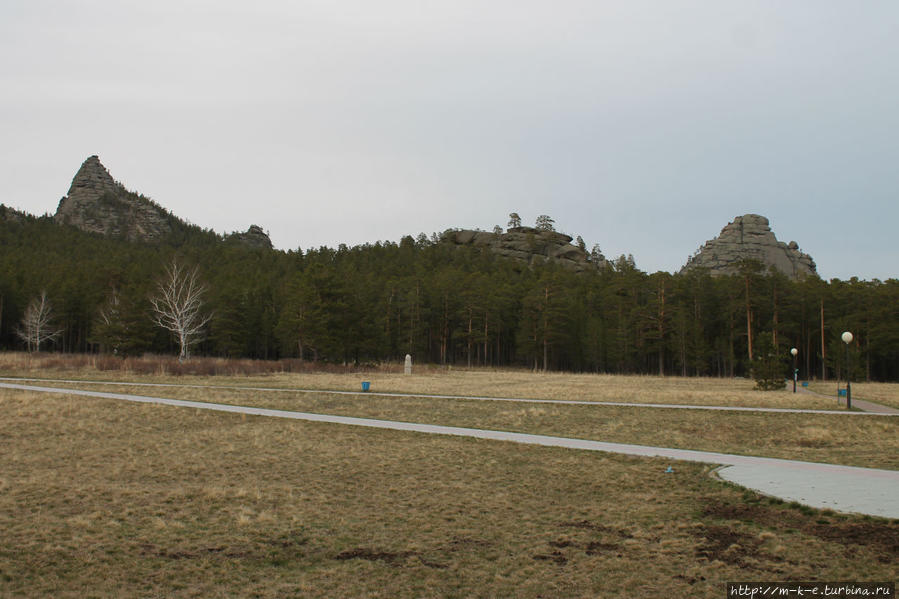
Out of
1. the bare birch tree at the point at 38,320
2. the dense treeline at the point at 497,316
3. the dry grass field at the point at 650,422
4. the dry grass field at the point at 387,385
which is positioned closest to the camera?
the dry grass field at the point at 650,422

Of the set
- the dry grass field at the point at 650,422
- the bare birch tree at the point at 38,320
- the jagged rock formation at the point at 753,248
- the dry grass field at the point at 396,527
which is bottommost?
the dry grass field at the point at 396,527

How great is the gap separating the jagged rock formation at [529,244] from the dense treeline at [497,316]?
39.2 meters

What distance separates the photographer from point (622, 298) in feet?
258

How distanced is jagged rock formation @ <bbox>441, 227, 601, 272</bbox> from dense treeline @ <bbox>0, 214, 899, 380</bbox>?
39208 millimetres

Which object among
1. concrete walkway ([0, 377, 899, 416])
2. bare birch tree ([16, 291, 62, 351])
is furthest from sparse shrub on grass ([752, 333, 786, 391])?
bare birch tree ([16, 291, 62, 351])

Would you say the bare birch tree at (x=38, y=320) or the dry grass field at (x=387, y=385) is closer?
the dry grass field at (x=387, y=385)

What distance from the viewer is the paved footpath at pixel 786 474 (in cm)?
985

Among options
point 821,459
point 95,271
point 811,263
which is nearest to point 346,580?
point 821,459

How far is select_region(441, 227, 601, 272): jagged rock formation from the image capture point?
142000 millimetres

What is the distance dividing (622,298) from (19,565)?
7608cm

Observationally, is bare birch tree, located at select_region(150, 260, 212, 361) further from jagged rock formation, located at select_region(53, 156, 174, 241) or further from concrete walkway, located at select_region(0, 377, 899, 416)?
jagged rock formation, located at select_region(53, 156, 174, 241)

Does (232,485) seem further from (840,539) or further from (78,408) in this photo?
(78,408)

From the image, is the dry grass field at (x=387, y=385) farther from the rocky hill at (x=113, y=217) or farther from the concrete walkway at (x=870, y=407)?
the rocky hill at (x=113, y=217)

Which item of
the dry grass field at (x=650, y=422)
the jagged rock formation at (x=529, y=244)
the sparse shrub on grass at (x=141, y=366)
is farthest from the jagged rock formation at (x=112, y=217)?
the dry grass field at (x=650, y=422)
